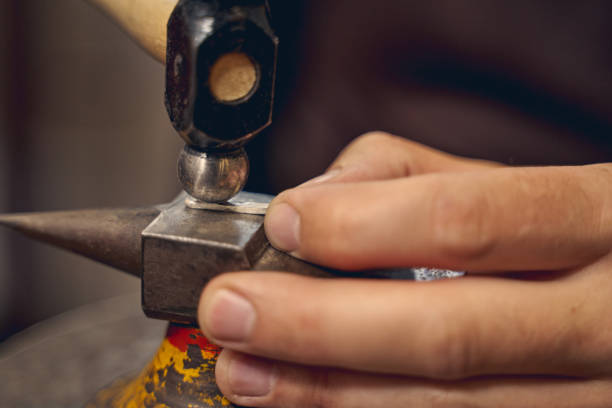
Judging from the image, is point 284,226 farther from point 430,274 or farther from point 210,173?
point 430,274

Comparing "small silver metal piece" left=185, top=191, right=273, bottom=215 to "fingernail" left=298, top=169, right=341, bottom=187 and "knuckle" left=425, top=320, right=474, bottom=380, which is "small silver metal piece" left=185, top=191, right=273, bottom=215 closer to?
"fingernail" left=298, top=169, right=341, bottom=187

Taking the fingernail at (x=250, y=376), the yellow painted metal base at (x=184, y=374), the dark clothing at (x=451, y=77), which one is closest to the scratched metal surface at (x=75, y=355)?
the yellow painted metal base at (x=184, y=374)

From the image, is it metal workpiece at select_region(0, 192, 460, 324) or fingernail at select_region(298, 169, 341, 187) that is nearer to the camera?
metal workpiece at select_region(0, 192, 460, 324)

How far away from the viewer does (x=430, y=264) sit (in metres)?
0.49

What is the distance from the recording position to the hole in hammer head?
439 millimetres

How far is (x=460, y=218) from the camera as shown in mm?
459

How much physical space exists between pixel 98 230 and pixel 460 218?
34 cm

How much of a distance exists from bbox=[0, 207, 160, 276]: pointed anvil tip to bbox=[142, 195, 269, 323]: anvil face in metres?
0.05

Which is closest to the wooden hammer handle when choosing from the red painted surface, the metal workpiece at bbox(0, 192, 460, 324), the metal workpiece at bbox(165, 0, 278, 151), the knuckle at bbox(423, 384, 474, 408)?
the metal workpiece at bbox(165, 0, 278, 151)

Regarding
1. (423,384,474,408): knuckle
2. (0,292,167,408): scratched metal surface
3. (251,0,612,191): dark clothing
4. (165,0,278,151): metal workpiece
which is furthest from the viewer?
(251,0,612,191): dark clothing

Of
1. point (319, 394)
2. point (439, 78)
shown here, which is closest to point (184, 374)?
point (319, 394)

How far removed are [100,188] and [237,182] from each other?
4.02ft

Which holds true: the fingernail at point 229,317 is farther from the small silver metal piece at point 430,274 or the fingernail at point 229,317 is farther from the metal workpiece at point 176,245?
the small silver metal piece at point 430,274

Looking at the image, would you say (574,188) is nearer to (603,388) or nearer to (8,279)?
(603,388)
